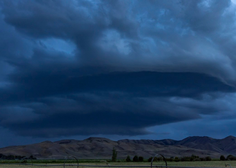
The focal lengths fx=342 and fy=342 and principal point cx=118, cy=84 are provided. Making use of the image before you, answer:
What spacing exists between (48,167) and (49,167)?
0.73 metres

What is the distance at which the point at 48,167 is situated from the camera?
72.1 m

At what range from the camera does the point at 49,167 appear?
234 feet
